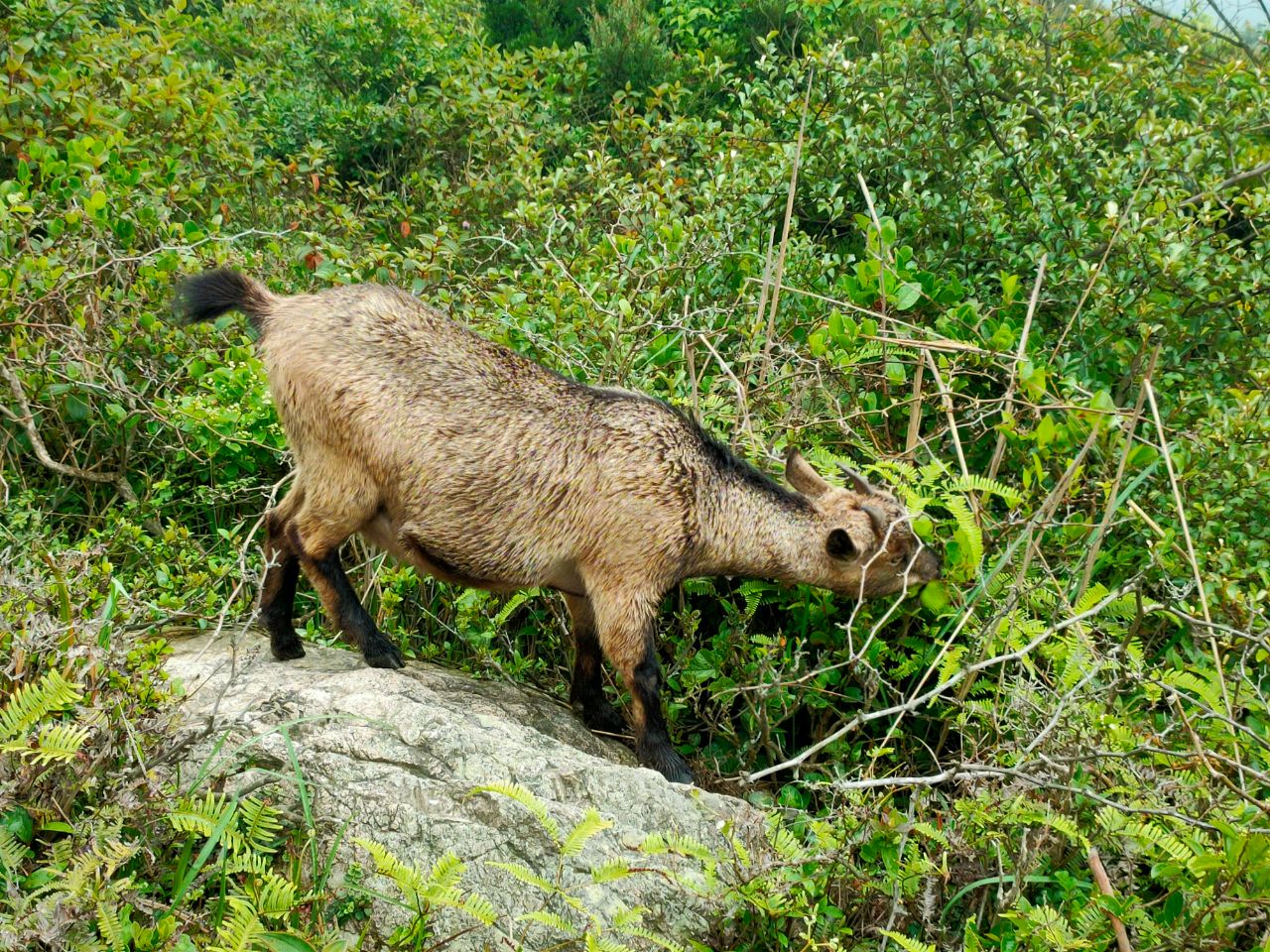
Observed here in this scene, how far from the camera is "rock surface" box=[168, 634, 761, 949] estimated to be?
359 centimetres

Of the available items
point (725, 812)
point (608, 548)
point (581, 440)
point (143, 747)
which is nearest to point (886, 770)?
point (725, 812)

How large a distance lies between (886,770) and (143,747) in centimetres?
262

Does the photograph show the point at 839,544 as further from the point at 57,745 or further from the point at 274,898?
the point at 57,745

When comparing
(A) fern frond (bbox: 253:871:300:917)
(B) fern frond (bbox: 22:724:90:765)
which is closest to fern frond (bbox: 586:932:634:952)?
(A) fern frond (bbox: 253:871:300:917)

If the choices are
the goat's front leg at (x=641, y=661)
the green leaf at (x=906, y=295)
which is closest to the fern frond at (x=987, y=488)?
the green leaf at (x=906, y=295)

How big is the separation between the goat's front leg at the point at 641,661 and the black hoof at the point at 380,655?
0.83 metres

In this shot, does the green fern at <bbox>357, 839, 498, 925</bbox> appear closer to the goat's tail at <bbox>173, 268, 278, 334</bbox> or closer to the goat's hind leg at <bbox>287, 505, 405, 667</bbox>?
the goat's hind leg at <bbox>287, 505, 405, 667</bbox>

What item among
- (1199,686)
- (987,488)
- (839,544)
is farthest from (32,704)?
(1199,686)

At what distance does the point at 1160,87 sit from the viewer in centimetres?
679

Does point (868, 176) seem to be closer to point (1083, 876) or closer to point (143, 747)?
point (1083, 876)

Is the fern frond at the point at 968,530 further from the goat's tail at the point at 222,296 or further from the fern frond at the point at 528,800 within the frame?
the goat's tail at the point at 222,296

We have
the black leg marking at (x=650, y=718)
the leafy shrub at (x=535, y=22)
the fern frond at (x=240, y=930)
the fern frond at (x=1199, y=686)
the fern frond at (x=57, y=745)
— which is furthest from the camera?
the leafy shrub at (x=535, y=22)

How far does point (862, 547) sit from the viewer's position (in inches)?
193

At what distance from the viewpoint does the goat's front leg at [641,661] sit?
187 inches
